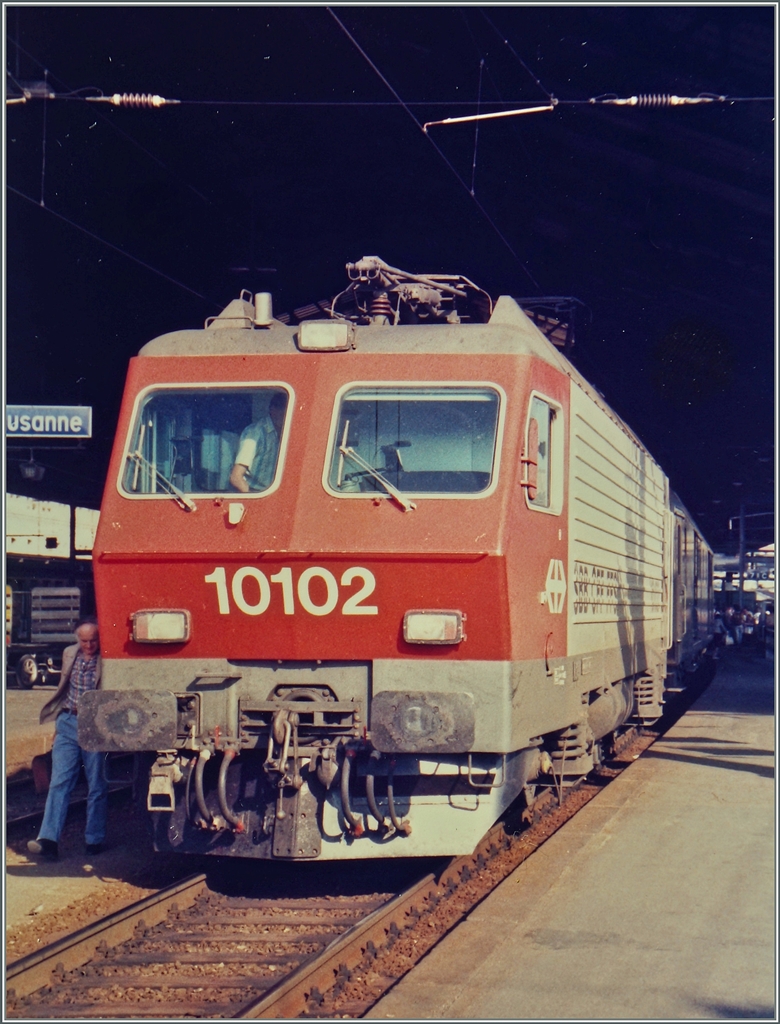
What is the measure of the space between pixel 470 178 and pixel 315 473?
8.77 meters

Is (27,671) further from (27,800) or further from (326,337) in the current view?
(326,337)

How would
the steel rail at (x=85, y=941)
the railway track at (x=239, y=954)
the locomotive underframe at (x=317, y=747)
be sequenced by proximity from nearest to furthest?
the railway track at (x=239, y=954), the steel rail at (x=85, y=941), the locomotive underframe at (x=317, y=747)

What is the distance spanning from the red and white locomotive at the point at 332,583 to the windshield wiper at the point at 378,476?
0.07 ft

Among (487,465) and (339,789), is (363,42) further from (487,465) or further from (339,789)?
(339,789)

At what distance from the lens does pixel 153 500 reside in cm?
685

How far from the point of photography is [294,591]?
6.46 metres

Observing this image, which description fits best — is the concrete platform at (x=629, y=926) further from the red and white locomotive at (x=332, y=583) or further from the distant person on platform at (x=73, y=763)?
the distant person on platform at (x=73, y=763)

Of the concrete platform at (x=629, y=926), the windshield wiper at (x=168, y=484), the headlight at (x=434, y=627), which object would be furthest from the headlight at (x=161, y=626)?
the concrete platform at (x=629, y=926)

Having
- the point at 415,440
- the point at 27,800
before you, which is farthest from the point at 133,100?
the point at 27,800

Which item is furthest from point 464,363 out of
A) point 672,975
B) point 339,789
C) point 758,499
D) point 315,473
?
point 758,499

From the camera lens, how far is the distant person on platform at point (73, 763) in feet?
26.1

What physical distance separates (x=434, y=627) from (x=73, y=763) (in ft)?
10.3

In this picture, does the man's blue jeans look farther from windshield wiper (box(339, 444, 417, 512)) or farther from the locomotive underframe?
windshield wiper (box(339, 444, 417, 512))

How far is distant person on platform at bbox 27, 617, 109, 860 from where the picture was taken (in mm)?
7957
